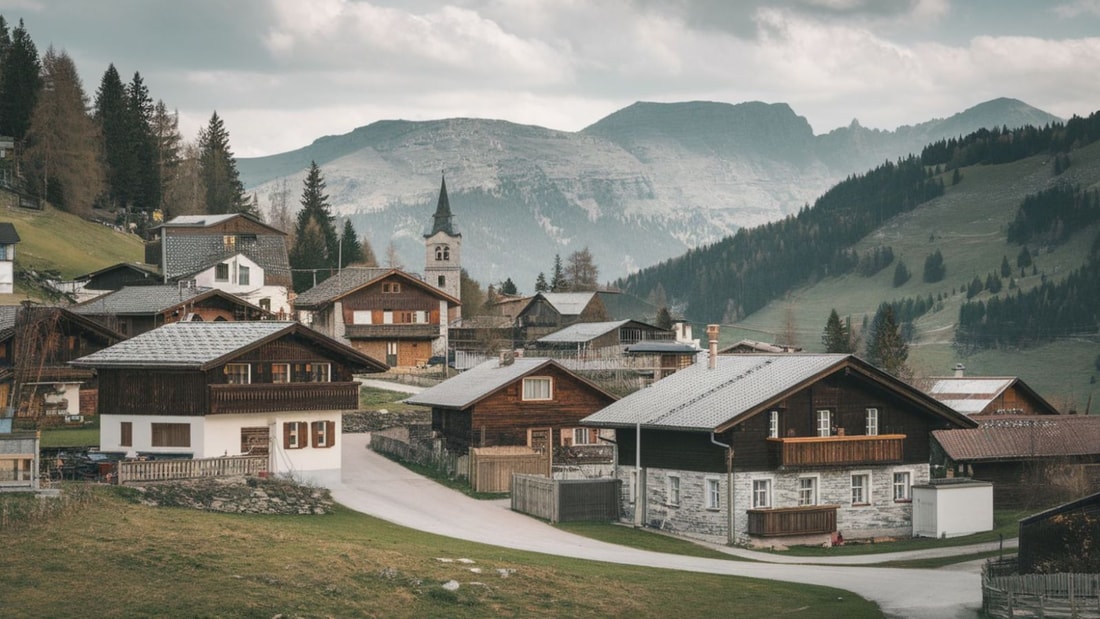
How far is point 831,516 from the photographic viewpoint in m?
56.3

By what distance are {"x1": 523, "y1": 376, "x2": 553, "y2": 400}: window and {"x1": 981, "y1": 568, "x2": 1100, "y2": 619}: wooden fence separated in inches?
1446

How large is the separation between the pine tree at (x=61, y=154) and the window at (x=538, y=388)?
77.1 m

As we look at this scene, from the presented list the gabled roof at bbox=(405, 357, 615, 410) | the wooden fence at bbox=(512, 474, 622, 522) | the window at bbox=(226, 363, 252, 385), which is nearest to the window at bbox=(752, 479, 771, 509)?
the wooden fence at bbox=(512, 474, 622, 522)

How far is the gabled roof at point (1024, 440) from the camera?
6769 centimetres

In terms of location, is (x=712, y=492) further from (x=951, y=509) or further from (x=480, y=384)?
(x=480, y=384)

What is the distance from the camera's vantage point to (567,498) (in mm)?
57750

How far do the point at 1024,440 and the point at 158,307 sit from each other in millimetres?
51172

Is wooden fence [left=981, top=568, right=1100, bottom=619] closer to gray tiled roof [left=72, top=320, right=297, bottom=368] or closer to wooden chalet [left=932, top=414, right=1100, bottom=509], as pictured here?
wooden chalet [left=932, top=414, right=1100, bottom=509]

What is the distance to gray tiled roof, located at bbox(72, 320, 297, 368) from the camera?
57.9 m

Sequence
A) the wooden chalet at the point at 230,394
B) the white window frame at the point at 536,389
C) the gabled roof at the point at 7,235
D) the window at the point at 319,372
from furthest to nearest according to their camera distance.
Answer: the gabled roof at the point at 7,235 < the white window frame at the point at 536,389 < the window at the point at 319,372 < the wooden chalet at the point at 230,394

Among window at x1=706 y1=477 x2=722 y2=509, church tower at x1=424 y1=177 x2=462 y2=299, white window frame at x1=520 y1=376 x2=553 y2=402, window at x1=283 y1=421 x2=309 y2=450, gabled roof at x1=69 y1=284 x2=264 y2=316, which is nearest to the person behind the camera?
window at x1=706 y1=477 x2=722 y2=509

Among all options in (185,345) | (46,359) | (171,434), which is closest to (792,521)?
(171,434)

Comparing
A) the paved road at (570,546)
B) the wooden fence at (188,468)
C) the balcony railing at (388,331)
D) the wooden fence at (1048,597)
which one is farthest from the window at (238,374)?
the balcony railing at (388,331)

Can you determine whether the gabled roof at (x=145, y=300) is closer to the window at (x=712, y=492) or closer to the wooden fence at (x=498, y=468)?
the wooden fence at (x=498, y=468)
